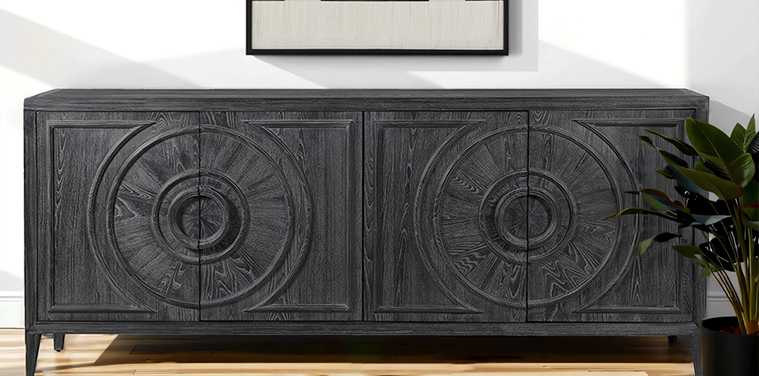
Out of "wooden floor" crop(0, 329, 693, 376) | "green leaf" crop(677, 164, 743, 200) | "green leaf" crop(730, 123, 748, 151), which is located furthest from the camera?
"wooden floor" crop(0, 329, 693, 376)

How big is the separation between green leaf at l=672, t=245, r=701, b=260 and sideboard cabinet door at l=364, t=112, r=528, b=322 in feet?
1.54

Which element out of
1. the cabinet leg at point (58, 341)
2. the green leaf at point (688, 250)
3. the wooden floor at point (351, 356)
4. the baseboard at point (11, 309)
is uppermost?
the green leaf at point (688, 250)

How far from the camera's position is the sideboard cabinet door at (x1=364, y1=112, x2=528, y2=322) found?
248 centimetres

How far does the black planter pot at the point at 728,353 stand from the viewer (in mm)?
2238

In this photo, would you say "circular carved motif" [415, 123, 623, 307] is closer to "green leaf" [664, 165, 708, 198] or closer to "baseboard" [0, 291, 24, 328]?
"green leaf" [664, 165, 708, 198]

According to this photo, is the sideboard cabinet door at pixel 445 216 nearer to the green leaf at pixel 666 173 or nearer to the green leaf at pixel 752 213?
the green leaf at pixel 666 173

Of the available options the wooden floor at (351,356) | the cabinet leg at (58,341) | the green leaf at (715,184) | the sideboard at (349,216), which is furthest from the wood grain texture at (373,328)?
the green leaf at (715,184)

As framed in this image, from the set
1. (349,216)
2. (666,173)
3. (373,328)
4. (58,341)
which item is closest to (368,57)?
(349,216)

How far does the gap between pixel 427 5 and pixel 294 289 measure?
3.91ft

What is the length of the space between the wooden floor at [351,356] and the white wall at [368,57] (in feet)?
2.37

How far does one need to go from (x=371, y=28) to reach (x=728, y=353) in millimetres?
1668

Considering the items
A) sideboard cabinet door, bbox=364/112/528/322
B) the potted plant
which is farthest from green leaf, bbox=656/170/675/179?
sideboard cabinet door, bbox=364/112/528/322

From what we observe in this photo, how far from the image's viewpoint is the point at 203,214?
2.51 m

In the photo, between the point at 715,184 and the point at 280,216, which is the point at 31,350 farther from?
the point at 715,184
